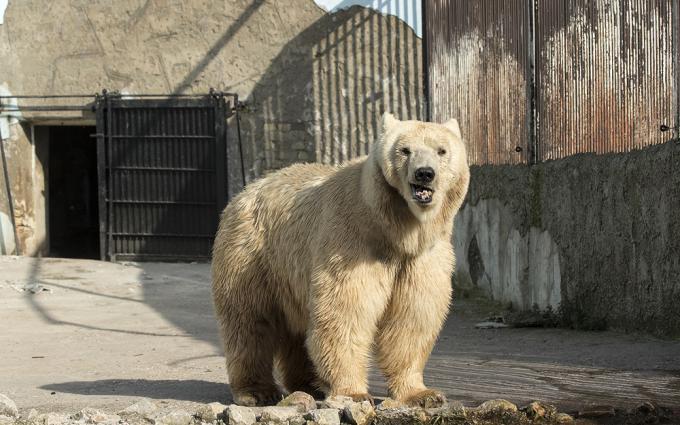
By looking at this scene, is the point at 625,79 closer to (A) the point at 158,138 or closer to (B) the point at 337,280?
(B) the point at 337,280

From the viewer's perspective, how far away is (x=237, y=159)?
1677 cm

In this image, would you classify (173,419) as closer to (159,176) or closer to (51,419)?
(51,419)

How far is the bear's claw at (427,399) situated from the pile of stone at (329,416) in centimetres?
8

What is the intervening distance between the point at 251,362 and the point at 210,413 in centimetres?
79

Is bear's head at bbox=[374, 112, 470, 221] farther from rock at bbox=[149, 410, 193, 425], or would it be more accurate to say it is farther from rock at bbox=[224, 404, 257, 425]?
rock at bbox=[149, 410, 193, 425]

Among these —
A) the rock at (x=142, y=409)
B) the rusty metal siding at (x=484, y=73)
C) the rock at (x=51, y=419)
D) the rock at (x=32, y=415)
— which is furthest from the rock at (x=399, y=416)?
the rusty metal siding at (x=484, y=73)

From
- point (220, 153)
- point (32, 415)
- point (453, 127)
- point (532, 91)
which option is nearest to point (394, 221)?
point (453, 127)

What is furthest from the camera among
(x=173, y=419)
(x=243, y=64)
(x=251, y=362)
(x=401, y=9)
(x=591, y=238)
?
(x=243, y=64)

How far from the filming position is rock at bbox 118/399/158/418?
5.50m

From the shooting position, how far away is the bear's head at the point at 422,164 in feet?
17.7

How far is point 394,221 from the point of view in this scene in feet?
18.3

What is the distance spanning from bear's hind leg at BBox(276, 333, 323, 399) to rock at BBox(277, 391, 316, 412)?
750mm

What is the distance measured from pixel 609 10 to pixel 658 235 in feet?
6.34

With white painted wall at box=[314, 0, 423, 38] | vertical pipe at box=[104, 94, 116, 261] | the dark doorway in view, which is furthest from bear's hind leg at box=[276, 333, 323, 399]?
the dark doorway
